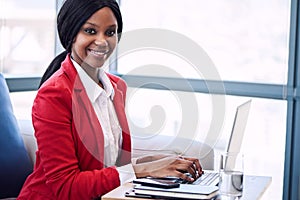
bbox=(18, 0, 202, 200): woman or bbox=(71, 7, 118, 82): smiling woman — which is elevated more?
bbox=(71, 7, 118, 82): smiling woman

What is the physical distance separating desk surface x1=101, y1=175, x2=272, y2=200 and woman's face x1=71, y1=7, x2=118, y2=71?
0.51 meters

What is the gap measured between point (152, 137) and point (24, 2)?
1295 mm

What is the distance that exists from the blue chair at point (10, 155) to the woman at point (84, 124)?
26 cm

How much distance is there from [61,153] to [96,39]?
1.36ft

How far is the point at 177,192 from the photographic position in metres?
1.46

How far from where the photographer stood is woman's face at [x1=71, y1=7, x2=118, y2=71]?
1798 mm

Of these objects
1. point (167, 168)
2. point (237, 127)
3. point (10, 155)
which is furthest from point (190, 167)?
point (10, 155)

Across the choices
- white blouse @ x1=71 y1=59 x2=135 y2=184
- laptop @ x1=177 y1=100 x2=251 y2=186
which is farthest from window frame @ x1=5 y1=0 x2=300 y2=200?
laptop @ x1=177 y1=100 x2=251 y2=186

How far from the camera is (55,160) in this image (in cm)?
168

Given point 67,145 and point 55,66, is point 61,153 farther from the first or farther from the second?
point 55,66

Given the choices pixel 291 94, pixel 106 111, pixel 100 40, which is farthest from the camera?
pixel 291 94

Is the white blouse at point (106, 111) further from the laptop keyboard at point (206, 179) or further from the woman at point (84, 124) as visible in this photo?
the laptop keyboard at point (206, 179)

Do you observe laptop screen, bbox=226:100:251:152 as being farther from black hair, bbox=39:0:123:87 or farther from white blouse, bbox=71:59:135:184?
black hair, bbox=39:0:123:87

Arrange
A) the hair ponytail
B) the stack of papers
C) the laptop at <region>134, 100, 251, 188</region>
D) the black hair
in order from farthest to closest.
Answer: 1. the hair ponytail
2. the black hair
3. the laptop at <region>134, 100, 251, 188</region>
4. the stack of papers
